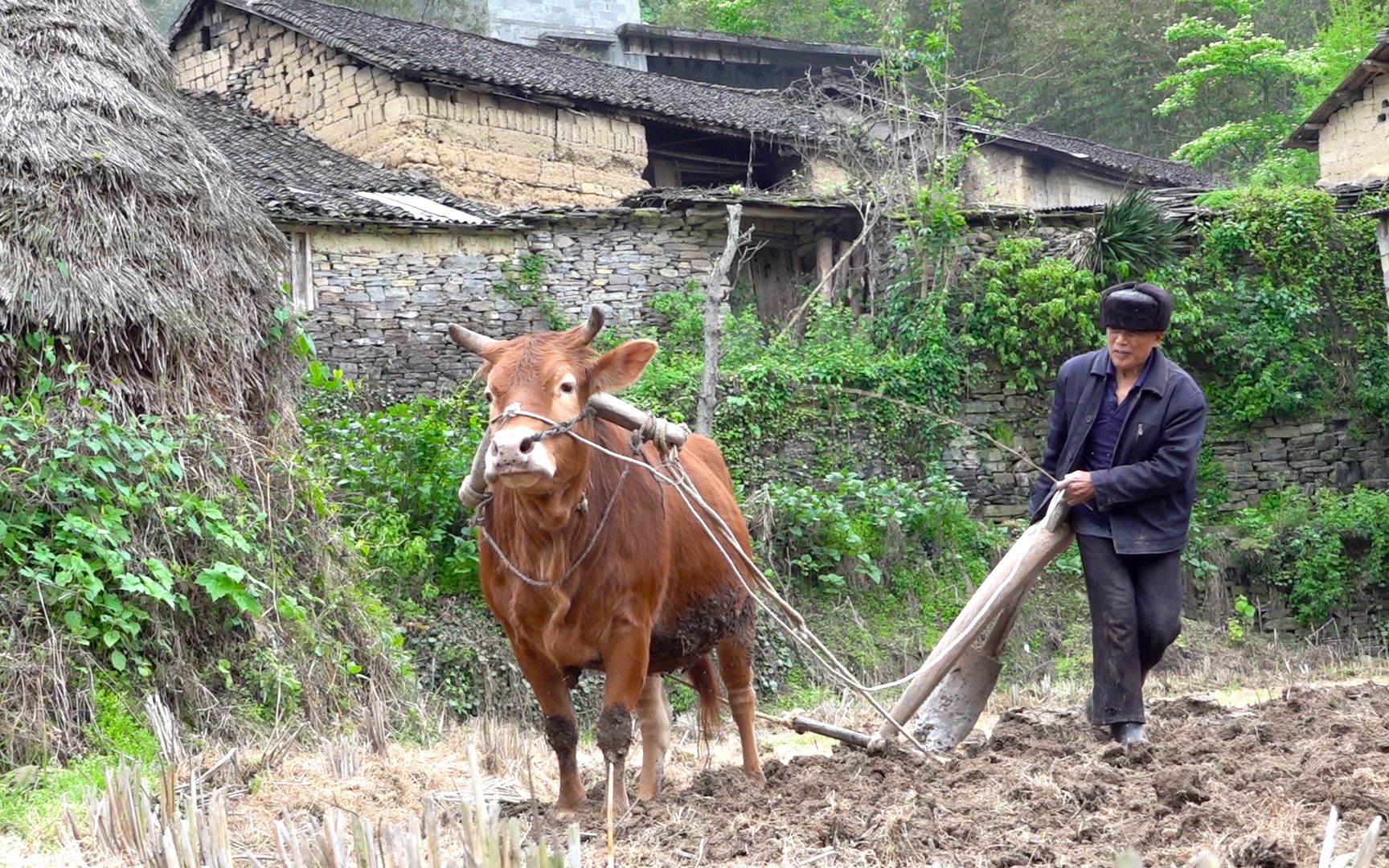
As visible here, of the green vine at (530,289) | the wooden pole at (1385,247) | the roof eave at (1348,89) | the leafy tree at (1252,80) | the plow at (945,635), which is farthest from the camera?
the leafy tree at (1252,80)

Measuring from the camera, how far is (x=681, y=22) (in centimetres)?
3719

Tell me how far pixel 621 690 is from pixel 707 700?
1.63 metres

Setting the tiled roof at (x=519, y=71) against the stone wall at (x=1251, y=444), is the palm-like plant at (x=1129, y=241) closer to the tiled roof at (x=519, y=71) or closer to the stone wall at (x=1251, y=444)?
the stone wall at (x=1251, y=444)

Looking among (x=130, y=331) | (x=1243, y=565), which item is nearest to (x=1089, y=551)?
(x=130, y=331)

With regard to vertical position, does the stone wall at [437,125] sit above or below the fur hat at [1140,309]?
above

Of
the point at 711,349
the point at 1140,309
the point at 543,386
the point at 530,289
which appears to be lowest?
the point at 543,386

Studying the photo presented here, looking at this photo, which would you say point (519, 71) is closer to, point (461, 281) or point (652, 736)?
point (461, 281)

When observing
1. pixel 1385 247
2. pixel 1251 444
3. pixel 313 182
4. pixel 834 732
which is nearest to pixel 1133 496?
pixel 834 732

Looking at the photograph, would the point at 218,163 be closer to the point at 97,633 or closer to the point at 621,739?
the point at 97,633

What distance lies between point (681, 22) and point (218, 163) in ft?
94.6

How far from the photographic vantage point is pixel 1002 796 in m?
5.10

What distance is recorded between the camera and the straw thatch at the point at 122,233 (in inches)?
322

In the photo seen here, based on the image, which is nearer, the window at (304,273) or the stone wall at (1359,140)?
the window at (304,273)

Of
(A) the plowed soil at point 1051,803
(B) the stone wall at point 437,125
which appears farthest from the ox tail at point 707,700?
(B) the stone wall at point 437,125
